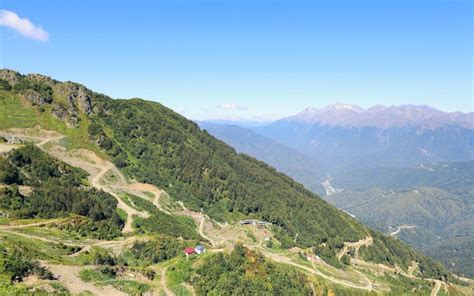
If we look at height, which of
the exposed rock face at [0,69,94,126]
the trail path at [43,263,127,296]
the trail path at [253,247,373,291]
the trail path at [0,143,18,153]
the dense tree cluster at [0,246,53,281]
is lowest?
the trail path at [253,247,373,291]

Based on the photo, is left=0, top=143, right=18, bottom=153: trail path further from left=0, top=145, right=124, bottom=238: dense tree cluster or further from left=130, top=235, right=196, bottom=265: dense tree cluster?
left=130, top=235, right=196, bottom=265: dense tree cluster

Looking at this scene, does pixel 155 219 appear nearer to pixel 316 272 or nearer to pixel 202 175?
→ pixel 202 175

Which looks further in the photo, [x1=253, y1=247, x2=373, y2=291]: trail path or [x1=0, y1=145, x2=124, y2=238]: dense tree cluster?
[x1=253, y1=247, x2=373, y2=291]: trail path

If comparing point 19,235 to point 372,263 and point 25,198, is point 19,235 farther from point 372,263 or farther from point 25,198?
point 372,263

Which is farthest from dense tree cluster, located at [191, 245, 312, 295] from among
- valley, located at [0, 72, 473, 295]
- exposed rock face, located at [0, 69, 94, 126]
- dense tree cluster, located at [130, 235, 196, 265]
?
exposed rock face, located at [0, 69, 94, 126]

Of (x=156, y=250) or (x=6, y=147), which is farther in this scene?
(x=6, y=147)

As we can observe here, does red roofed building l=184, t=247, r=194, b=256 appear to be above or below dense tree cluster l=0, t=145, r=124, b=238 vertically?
below

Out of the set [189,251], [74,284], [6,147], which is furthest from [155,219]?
[74,284]

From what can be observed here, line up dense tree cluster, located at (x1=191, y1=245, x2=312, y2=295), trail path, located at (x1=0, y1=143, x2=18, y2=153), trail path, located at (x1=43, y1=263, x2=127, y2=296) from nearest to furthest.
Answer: trail path, located at (x1=43, y1=263, x2=127, y2=296)
dense tree cluster, located at (x1=191, y1=245, x2=312, y2=295)
trail path, located at (x1=0, y1=143, x2=18, y2=153)
